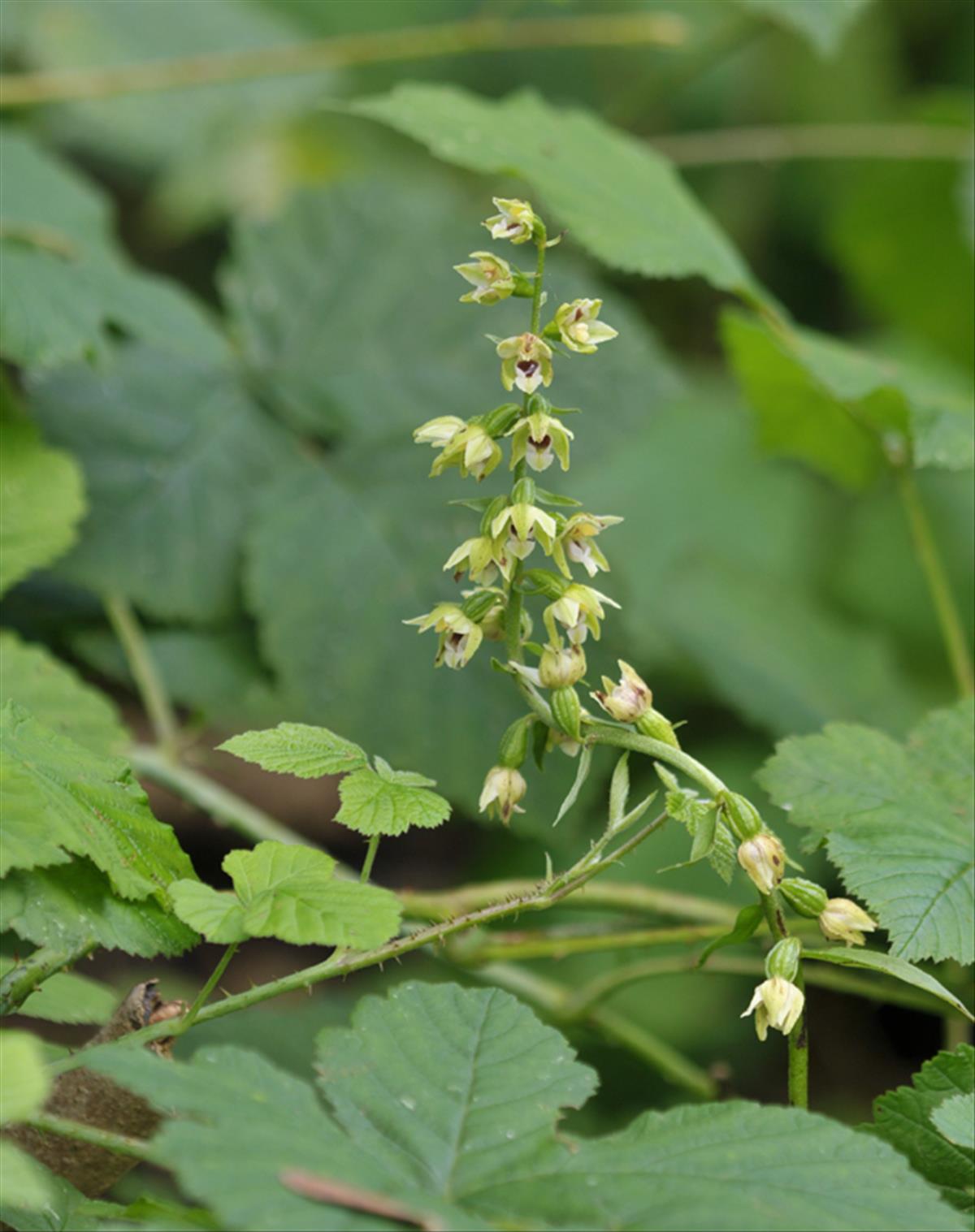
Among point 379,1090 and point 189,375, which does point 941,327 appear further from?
point 379,1090

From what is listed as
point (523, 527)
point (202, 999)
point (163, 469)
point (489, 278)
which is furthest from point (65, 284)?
point (202, 999)

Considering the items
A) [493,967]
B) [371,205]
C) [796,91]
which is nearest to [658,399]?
[371,205]

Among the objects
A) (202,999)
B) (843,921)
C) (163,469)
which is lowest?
(202,999)

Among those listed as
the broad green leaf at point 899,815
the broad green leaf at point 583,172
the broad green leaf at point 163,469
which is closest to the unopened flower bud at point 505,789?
the broad green leaf at point 899,815

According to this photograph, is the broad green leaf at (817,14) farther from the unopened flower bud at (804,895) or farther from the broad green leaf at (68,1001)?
the broad green leaf at (68,1001)

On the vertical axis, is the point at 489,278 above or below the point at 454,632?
above

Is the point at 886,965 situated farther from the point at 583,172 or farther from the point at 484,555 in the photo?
the point at 583,172
